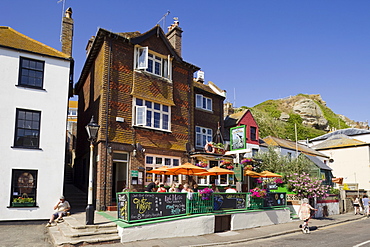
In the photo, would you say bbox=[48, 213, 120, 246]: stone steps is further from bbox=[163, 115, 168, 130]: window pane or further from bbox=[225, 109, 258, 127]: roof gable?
bbox=[225, 109, 258, 127]: roof gable

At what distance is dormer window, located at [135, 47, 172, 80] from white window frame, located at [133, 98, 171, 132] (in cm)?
199

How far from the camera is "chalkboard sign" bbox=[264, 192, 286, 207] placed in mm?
17859

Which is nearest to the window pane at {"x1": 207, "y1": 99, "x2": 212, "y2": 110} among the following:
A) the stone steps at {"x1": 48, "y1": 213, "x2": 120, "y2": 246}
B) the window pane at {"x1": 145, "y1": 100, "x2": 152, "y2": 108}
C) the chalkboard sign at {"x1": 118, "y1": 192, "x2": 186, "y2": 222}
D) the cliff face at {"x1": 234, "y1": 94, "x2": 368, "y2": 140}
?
the window pane at {"x1": 145, "y1": 100, "x2": 152, "y2": 108}

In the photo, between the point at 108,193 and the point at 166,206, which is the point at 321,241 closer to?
the point at 166,206

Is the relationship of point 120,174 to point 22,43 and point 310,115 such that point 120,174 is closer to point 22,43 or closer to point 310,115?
point 22,43

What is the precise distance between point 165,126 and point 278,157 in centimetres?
1026

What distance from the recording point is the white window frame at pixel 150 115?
1817cm

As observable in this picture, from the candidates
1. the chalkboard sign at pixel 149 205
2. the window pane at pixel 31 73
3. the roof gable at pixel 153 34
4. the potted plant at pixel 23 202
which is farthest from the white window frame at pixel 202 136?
the potted plant at pixel 23 202

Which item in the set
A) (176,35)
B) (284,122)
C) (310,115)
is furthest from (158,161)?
(310,115)

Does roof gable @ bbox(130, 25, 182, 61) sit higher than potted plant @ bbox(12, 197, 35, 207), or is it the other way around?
roof gable @ bbox(130, 25, 182, 61)

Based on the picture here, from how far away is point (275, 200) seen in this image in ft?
60.5

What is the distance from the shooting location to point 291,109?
102188 millimetres

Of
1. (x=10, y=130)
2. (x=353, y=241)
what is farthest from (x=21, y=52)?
(x=353, y=241)

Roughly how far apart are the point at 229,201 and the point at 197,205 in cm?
221
